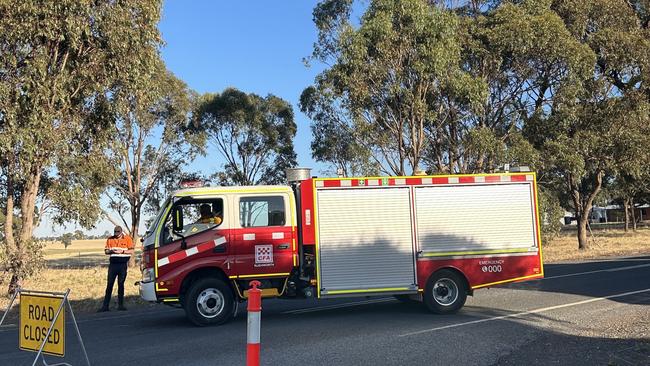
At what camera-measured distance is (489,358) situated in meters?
6.85

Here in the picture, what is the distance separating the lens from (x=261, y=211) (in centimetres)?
991

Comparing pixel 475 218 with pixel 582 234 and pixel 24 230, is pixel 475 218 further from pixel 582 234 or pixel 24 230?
pixel 582 234

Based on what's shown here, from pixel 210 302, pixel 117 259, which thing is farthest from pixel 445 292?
pixel 117 259

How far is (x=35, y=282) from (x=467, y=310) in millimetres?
16901

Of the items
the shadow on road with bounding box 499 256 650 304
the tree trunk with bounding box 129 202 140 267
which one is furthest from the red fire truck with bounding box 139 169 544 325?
the tree trunk with bounding box 129 202 140 267

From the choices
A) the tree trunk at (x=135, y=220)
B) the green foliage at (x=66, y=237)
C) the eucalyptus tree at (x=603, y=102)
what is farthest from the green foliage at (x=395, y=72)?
the green foliage at (x=66, y=237)

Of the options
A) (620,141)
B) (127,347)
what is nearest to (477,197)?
(127,347)

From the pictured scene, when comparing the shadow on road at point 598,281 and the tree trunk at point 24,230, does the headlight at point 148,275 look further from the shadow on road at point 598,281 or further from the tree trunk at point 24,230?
the shadow on road at point 598,281

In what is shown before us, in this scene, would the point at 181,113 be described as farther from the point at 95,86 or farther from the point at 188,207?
the point at 188,207

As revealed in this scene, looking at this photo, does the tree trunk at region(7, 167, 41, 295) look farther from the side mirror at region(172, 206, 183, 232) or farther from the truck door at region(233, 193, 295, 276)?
the truck door at region(233, 193, 295, 276)

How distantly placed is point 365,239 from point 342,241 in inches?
16.8

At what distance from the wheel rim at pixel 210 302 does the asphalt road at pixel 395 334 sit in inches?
13.1

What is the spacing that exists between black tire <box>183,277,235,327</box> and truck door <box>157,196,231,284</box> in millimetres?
358

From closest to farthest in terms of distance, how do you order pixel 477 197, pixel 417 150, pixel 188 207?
pixel 188 207 < pixel 477 197 < pixel 417 150
